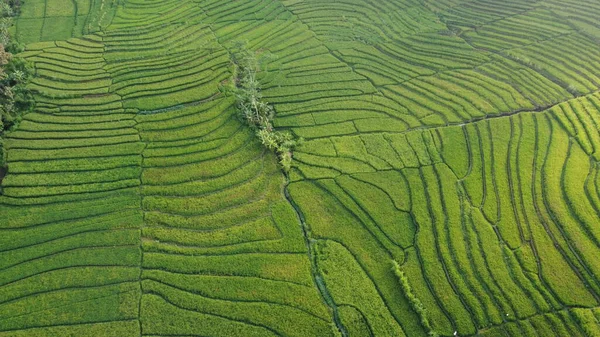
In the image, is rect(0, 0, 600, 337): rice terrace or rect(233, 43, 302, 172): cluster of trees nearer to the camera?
rect(0, 0, 600, 337): rice terrace

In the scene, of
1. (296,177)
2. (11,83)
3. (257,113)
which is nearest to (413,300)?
(296,177)

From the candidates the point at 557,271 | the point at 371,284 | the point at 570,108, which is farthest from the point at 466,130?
the point at 371,284

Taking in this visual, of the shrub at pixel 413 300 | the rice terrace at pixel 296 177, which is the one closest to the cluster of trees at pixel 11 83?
the rice terrace at pixel 296 177

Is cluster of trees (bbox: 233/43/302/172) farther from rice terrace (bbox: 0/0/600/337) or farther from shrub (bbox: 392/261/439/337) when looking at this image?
shrub (bbox: 392/261/439/337)

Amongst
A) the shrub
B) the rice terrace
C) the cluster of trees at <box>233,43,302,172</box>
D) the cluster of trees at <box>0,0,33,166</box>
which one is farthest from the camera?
the cluster of trees at <box>0,0,33,166</box>

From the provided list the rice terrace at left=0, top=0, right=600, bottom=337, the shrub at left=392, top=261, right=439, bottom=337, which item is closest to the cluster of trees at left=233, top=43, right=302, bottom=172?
the rice terrace at left=0, top=0, right=600, bottom=337

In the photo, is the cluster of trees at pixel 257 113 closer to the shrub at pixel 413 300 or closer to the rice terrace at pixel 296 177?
the rice terrace at pixel 296 177

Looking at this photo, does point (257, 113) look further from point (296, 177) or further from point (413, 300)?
point (413, 300)
